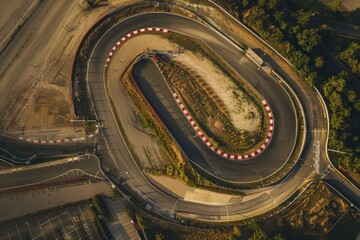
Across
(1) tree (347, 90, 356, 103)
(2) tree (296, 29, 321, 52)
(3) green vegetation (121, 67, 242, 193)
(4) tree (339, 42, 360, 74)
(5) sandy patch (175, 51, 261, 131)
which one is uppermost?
(4) tree (339, 42, 360, 74)

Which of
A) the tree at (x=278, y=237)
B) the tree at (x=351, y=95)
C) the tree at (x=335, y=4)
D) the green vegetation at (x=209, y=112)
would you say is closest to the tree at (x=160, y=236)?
the green vegetation at (x=209, y=112)

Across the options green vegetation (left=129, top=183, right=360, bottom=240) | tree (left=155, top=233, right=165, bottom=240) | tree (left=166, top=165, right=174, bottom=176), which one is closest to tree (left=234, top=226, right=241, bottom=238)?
green vegetation (left=129, top=183, right=360, bottom=240)

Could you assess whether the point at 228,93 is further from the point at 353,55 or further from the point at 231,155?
the point at 353,55

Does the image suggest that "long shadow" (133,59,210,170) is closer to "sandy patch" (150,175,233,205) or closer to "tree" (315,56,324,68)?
"sandy patch" (150,175,233,205)

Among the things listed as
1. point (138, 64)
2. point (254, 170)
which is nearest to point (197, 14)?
point (138, 64)

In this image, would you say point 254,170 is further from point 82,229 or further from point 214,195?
point 82,229

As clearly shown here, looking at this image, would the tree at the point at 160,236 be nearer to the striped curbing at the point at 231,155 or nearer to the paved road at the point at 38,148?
the striped curbing at the point at 231,155

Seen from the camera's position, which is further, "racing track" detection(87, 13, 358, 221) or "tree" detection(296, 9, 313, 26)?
"tree" detection(296, 9, 313, 26)
